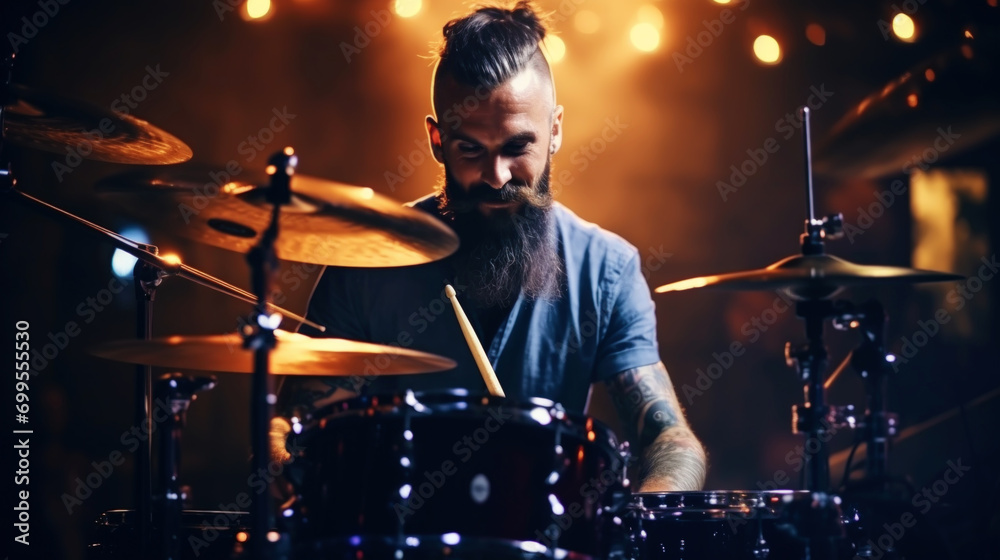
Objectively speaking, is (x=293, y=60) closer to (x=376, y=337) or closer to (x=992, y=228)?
(x=376, y=337)

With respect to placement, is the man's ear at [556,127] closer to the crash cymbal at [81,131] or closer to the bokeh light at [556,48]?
the bokeh light at [556,48]

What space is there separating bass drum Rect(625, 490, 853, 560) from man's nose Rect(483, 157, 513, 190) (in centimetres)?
119

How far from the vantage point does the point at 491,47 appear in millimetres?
2891

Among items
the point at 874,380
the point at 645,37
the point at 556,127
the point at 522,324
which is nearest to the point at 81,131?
the point at 522,324

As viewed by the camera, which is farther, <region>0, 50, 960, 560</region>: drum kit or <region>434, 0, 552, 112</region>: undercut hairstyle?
<region>434, 0, 552, 112</region>: undercut hairstyle

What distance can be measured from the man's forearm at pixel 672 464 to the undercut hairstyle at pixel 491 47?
1.20 m

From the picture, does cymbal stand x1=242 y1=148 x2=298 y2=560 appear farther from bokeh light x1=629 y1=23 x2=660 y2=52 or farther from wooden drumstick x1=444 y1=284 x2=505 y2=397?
bokeh light x1=629 y1=23 x2=660 y2=52

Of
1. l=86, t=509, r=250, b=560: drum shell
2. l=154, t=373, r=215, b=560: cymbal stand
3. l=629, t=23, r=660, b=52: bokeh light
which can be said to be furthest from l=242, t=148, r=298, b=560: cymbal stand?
l=629, t=23, r=660, b=52: bokeh light

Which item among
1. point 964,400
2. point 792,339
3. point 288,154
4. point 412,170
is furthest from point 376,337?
point 964,400

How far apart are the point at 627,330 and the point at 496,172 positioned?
65cm

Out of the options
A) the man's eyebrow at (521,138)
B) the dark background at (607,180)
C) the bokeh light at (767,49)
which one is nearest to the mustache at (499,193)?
the man's eyebrow at (521,138)

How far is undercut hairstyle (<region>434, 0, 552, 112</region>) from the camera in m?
2.87

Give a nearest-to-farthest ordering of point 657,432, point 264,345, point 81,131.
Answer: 1. point 264,345
2. point 81,131
3. point 657,432

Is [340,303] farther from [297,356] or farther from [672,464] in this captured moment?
[672,464]
